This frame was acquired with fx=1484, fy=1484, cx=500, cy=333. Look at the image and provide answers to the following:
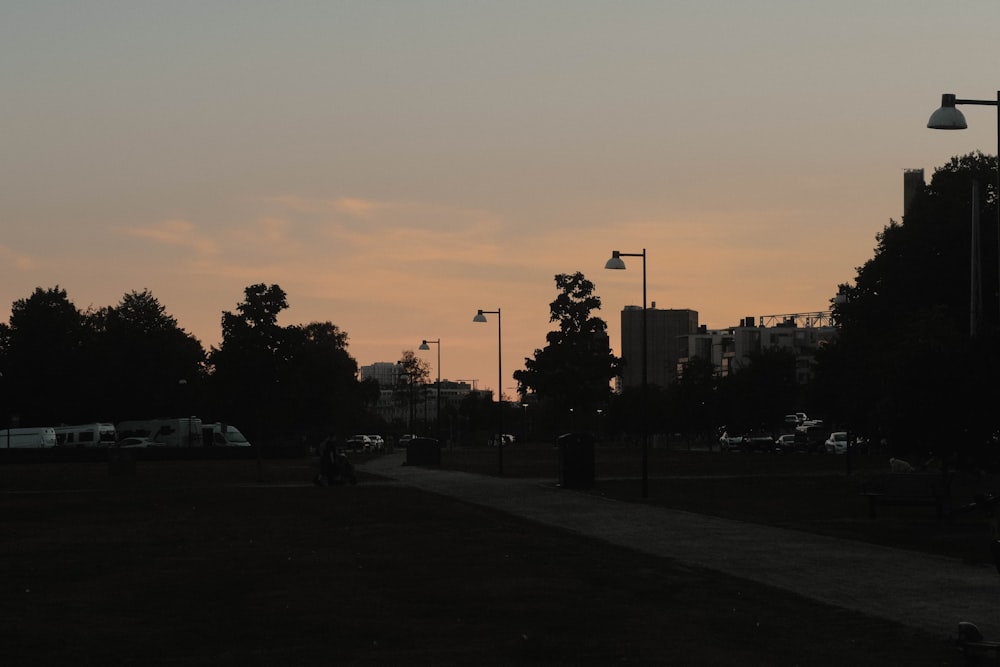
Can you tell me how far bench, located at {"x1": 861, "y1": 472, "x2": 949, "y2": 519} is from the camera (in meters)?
25.8

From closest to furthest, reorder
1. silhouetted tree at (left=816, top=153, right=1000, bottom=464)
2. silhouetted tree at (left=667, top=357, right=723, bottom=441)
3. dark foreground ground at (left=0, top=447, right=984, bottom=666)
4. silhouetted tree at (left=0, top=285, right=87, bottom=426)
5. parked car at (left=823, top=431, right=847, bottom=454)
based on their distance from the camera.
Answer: dark foreground ground at (left=0, top=447, right=984, bottom=666) < silhouetted tree at (left=816, top=153, right=1000, bottom=464) < parked car at (left=823, top=431, right=847, bottom=454) < silhouetted tree at (left=0, top=285, right=87, bottom=426) < silhouetted tree at (left=667, top=357, right=723, bottom=441)

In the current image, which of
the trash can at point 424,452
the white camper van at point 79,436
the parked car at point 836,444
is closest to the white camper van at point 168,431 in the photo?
the white camper van at point 79,436

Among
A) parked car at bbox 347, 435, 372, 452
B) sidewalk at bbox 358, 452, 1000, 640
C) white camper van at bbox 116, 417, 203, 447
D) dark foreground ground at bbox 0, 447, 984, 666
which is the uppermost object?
white camper van at bbox 116, 417, 203, 447

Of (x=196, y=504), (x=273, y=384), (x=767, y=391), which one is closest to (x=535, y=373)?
(x=767, y=391)

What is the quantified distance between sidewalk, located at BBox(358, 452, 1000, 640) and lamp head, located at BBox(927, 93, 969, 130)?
8.26 m

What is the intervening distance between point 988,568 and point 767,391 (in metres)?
106

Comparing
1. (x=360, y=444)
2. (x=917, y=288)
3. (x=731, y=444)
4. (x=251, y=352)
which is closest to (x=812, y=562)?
(x=917, y=288)

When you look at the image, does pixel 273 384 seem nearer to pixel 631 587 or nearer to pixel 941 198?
pixel 941 198

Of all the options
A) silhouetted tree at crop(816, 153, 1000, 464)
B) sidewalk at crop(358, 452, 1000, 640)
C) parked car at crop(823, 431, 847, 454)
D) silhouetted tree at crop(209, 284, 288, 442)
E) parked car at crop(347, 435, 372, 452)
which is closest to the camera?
sidewalk at crop(358, 452, 1000, 640)

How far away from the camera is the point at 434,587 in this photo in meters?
15.9

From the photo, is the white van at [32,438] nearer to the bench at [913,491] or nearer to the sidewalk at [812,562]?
the sidewalk at [812,562]

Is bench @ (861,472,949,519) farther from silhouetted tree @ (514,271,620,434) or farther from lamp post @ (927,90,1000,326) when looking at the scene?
silhouetted tree @ (514,271,620,434)

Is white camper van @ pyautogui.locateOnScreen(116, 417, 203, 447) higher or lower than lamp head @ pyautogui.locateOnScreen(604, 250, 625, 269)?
lower

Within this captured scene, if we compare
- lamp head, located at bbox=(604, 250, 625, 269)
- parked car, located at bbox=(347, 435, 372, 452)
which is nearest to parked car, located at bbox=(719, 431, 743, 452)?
parked car, located at bbox=(347, 435, 372, 452)
